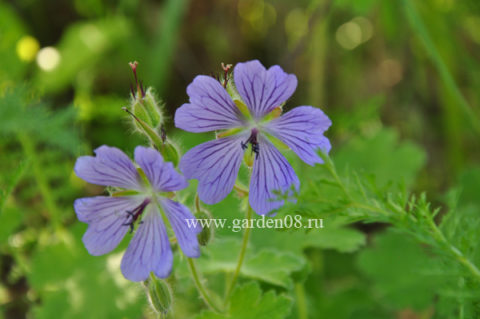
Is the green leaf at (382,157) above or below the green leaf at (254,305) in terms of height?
above

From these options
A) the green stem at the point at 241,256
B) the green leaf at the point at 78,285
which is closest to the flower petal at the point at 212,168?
the green stem at the point at 241,256

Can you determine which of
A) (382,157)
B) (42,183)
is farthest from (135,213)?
(382,157)

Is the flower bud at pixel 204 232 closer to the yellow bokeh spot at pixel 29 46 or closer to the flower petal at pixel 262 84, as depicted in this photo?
the flower petal at pixel 262 84

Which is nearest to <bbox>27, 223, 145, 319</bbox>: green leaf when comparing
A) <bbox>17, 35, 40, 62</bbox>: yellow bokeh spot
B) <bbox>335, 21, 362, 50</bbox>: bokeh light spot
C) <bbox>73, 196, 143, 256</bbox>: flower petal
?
<bbox>73, 196, 143, 256</bbox>: flower petal

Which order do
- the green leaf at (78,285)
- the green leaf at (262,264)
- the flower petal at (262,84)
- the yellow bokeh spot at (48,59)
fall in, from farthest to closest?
the yellow bokeh spot at (48,59), the green leaf at (78,285), the green leaf at (262,264), the flower petal at (262,84)

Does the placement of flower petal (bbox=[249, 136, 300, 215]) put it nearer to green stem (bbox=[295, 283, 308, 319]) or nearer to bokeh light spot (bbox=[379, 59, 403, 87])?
green stem (bbox=[295, 283, 308, 319])

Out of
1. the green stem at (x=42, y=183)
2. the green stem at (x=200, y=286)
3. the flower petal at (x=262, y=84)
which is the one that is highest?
the green stem at (x=42, y=183)
